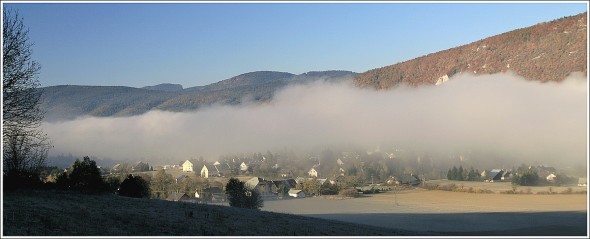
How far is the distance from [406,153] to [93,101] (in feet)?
151

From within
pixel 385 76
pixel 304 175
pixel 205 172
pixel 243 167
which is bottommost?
pixel 304 175

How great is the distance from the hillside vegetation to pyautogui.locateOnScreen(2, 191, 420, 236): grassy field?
3256 cm

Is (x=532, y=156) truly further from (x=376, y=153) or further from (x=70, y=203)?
(x=70, y=203)

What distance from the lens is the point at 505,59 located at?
5791cm

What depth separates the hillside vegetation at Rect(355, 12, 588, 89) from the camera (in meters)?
43.4

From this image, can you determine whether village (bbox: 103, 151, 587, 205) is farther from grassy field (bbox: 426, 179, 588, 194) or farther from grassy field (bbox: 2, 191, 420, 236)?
grassy field (bbox: 2, 191, 420, 236)

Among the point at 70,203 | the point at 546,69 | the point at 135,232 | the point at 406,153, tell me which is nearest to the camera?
the point at 135,232

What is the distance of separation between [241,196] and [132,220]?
9452mm

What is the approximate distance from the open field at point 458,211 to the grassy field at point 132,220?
3213 millimetres

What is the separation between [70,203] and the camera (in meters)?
15.4

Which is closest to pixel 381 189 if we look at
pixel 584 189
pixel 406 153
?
pixel 406 153

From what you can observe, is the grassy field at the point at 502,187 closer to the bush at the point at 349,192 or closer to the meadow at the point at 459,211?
the meadow at the point at 459,211

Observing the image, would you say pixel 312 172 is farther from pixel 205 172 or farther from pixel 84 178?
pixel 84 178

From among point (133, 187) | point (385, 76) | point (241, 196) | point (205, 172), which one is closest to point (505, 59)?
point (385, 76)
